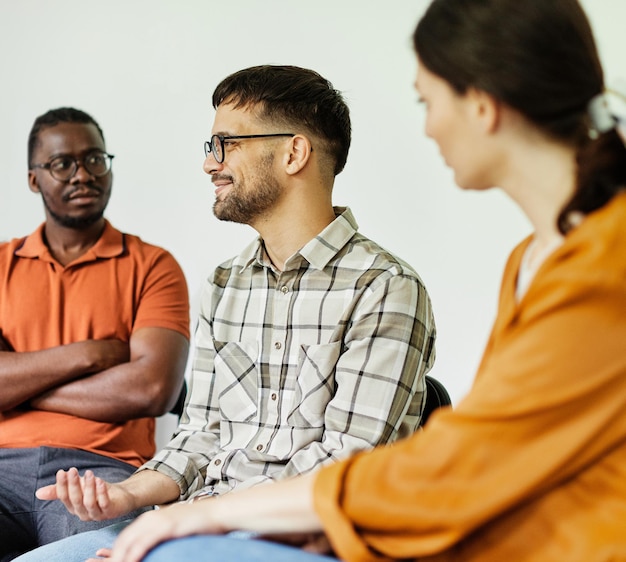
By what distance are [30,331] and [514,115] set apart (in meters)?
1.79

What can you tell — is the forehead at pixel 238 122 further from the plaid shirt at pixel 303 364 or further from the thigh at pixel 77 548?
the thigh at pixel 77 548

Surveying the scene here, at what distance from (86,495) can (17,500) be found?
0.77 metres

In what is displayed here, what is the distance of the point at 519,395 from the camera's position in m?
0.91

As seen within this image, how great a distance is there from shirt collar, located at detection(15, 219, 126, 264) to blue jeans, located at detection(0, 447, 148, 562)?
602mm

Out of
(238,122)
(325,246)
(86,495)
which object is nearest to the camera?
(86,495)

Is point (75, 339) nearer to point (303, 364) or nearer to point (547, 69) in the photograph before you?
point (303, 364)

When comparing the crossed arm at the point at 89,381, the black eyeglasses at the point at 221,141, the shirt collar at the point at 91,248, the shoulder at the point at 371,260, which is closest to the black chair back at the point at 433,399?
the shoulder at the point at 371,260

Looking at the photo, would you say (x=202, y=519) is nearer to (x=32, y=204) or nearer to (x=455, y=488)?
(x=455, y=488)

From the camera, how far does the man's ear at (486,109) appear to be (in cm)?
103

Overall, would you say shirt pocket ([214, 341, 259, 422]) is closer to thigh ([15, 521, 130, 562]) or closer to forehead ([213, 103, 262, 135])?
thigh ([15, 521, 130, 562])

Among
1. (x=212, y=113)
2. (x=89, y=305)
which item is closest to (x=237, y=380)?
(x=89, y=305)

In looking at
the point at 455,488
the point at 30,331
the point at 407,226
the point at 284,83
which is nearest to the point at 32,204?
the point at 30,331

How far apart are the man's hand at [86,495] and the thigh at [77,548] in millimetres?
49

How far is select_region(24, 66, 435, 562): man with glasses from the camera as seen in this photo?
1.59m
